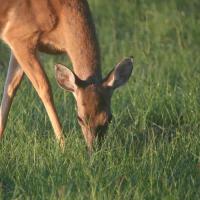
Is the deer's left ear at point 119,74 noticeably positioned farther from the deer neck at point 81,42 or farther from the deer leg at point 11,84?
the deer leg at point 11,84

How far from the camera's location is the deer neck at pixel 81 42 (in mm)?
7707

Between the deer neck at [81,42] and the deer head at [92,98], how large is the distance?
7.9 inches

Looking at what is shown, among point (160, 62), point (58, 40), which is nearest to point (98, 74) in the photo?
point (58, 40)

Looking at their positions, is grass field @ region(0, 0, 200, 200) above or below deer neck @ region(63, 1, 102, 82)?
below

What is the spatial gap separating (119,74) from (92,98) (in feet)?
1.34

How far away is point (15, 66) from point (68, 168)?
7.09ft

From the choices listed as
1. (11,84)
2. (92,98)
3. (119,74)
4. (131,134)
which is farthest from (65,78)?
(11,84)

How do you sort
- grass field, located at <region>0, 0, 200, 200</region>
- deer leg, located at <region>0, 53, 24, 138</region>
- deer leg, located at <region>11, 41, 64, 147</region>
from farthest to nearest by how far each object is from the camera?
deer leg, located at <region>0, 53, 24, 138</region> → deer leg, located at <region>11, 41, 64, 147</region> → grass field, located at <region>0, 0, 200, 200</region>

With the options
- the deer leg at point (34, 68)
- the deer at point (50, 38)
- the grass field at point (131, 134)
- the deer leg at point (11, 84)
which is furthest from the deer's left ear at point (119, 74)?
the deer leg at point (11, 84)

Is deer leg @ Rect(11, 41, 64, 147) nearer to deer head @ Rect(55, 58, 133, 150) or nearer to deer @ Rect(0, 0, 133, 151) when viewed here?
deer @ Rect(0, 0, 133, 151)

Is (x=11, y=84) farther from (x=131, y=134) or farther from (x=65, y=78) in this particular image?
(x=131, y=134)

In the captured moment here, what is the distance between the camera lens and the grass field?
618 cm

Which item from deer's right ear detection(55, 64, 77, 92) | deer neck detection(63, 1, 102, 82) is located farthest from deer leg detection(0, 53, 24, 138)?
deer's right ear detection(55, 64, 77, 92)

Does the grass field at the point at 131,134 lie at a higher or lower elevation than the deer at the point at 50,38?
lower
